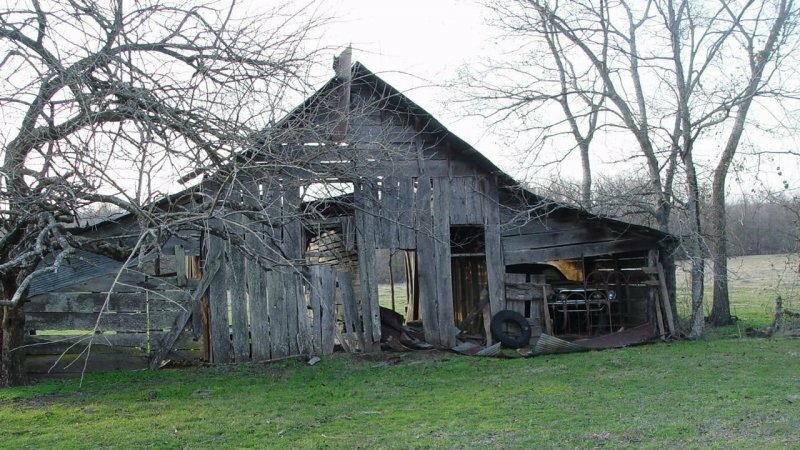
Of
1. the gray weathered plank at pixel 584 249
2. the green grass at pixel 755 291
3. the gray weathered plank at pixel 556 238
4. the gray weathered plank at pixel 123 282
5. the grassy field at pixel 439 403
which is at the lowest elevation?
the grassy field at pixel 439 403

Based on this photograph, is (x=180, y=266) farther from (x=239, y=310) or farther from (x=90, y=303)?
(x=90, y=303)

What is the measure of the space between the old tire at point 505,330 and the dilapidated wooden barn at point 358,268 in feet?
0.87

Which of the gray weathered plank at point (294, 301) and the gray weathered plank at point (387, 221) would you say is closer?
the gray weathered plank at point (294, 301)

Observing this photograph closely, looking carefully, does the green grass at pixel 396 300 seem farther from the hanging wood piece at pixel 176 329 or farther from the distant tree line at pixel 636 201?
the hanging wood piece at pixel 176 329

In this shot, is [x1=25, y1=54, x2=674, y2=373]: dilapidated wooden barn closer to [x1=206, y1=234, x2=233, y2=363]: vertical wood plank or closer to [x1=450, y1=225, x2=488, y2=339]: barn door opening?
[x1=206, y1=234, x2=233, y2=363]: vertical wood plank

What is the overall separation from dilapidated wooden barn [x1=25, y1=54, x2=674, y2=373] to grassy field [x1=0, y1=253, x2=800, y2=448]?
70 centimetres

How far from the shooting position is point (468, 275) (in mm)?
19359

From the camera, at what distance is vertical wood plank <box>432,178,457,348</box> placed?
14.6 metres

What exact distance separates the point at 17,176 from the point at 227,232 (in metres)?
2.57

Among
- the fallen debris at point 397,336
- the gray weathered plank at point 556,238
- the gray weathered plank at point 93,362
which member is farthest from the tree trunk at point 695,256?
the gray weathered plank at point 93,362

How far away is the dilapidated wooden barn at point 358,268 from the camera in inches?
492

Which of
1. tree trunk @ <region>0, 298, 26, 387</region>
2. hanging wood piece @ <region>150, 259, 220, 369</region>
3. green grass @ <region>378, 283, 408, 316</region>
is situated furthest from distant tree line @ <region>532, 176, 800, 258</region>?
green grass @ <region>378, 283, 408, 316</region>

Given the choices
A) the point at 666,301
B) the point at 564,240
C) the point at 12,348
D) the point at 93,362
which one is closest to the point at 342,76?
the point at 12,348

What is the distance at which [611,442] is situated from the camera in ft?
23.0
